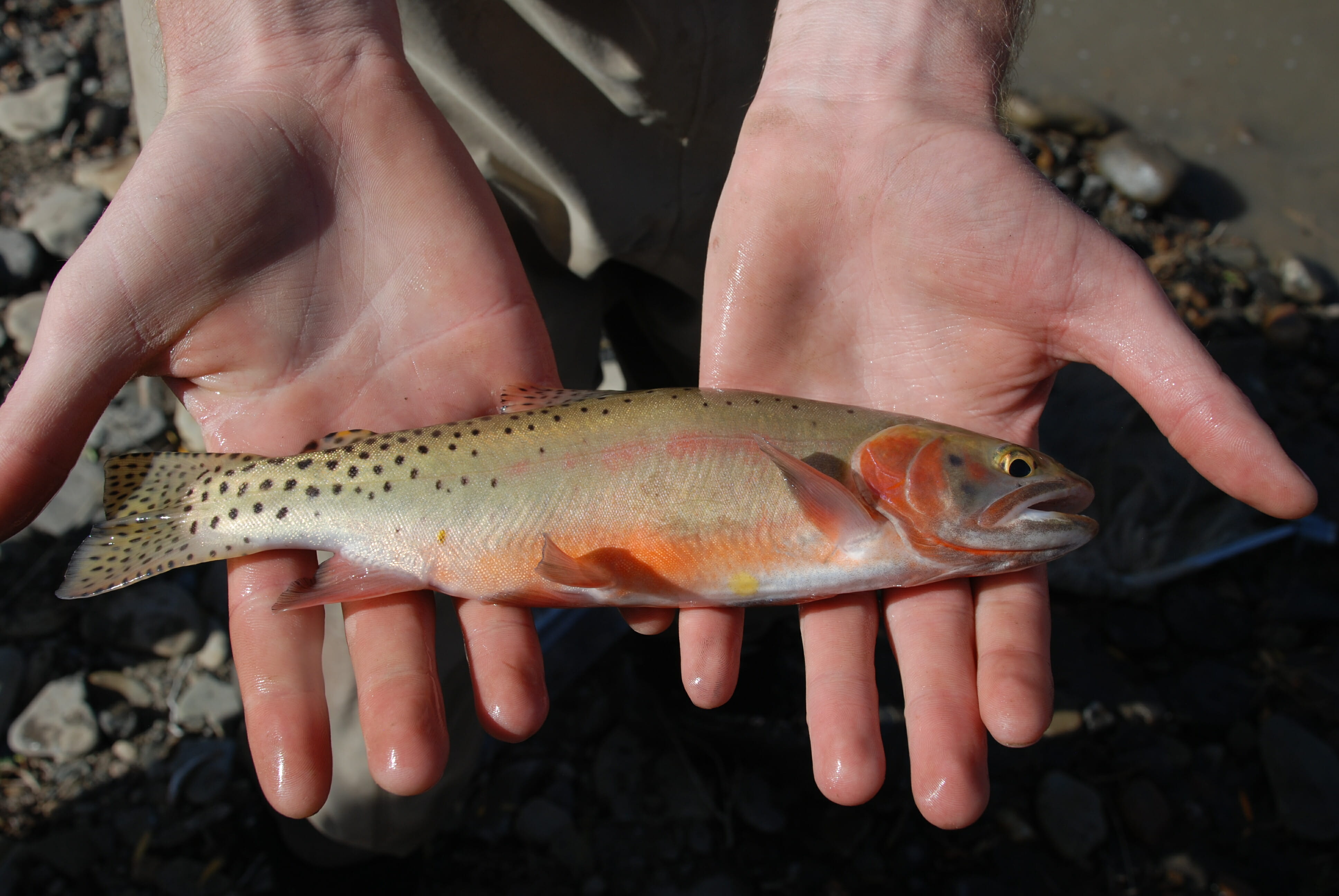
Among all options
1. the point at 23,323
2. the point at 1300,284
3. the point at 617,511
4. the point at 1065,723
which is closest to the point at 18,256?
the point at 23,323

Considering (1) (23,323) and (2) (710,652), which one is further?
(1) (23,323)

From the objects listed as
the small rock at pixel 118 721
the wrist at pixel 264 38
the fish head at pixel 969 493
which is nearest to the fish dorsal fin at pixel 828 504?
the fish head at pixel 969 493

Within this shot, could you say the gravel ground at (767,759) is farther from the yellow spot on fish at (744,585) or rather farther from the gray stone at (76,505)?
the yellow spot on fish at (744,585)

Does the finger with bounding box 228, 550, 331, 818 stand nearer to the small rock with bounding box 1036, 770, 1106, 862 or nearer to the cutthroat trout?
the cutthroat trout

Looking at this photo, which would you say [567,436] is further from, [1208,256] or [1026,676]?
[1208,256]

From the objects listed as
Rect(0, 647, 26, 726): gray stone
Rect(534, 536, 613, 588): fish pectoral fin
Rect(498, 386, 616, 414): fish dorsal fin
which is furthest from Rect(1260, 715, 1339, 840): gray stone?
Rect(0, 647, 26, 726): gray stone

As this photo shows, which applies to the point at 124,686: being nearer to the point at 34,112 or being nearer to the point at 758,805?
the point at 758,805

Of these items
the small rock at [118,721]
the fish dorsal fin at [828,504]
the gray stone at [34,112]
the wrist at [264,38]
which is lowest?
the small rock at [118,721]
